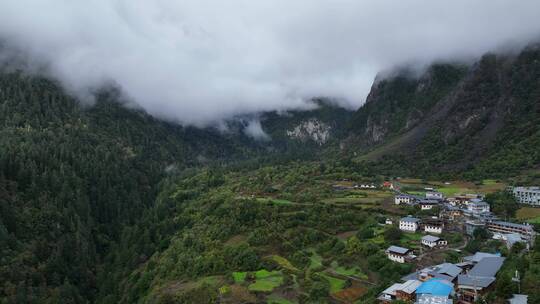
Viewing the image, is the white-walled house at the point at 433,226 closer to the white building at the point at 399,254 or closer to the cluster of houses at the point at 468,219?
the cluster of houses at the point at 468,219

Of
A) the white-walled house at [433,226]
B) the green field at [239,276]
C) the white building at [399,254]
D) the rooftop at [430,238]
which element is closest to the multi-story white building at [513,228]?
the white-walled house at [433,226]

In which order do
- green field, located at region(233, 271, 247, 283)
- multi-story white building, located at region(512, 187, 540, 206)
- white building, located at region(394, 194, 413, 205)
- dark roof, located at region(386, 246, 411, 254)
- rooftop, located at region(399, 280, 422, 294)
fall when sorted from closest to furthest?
rooftop, located at region(399, 280, 422, 294) < dark roof, located at region(386, 246, 411, 254) < green field, located at region(233, 271, 247, 283) < multi-story white building, located at region(512, 187, 540, 206) < white building, located at region(394, 194, 413, 205)

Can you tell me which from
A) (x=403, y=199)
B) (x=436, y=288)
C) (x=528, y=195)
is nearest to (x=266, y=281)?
(x=436, y=288)

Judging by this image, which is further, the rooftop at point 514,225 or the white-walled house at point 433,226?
the white-walled house at point 433,226

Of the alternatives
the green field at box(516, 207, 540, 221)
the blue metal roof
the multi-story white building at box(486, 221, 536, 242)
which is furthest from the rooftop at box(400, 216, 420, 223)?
the blue metal roof

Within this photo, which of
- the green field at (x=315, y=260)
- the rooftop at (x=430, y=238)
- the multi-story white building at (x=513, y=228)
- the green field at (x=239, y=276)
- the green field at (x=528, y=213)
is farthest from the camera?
the green field at (x=528, y=213)

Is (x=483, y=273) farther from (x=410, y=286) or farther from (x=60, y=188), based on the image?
(x=60, y=188)

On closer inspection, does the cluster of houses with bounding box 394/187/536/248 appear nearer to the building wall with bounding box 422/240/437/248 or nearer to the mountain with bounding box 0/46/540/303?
the building wall with bounding box 422/240/437/248

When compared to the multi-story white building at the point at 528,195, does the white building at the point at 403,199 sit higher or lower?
lower
